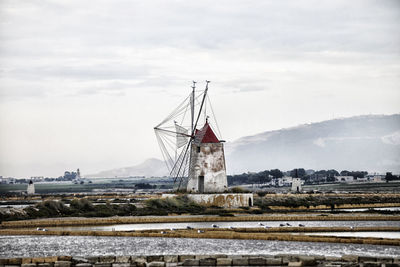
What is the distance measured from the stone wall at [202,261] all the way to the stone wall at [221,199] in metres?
27.0

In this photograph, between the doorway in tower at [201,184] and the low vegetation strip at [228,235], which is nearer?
the low vegetation strip at [228,235]

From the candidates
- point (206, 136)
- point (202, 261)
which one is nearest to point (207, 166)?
point (206, 136)

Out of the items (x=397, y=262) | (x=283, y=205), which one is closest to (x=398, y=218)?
(x=283, y=205)

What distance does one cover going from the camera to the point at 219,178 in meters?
50.8

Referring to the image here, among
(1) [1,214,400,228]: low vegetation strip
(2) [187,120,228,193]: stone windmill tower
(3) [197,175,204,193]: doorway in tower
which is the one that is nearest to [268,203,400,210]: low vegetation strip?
(2) [187,120,228,193]: stone windmill tower

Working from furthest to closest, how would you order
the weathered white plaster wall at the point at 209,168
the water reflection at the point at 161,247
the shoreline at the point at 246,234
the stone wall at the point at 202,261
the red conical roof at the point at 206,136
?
the red conical roof at the point at 206,136 → the weathered white plaster wall at the point at 209,168 → the shoreline at the point at 246,234 → the water reflection at the point at 161,247 → the stone wall at the point at 202,261

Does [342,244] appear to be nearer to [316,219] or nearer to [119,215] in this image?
[316,219]

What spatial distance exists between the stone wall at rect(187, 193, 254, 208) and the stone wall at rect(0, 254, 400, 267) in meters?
27.0

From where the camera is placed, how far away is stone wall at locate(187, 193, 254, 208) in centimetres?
4894

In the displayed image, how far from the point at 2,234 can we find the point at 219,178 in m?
21.1

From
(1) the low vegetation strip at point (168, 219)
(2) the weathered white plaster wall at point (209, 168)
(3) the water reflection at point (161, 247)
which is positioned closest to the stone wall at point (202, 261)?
(3) the water reflection at point (161, 247)

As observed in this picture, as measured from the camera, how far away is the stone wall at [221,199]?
48938mm

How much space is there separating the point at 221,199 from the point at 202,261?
28.3 meters

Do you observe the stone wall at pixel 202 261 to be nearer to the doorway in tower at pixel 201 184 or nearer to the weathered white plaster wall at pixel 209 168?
the weathered white plaster wall at pixel 209 168
